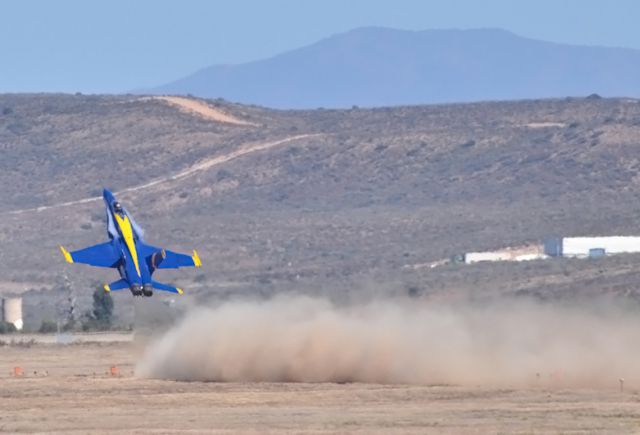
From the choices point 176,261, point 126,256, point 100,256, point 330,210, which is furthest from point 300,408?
point 330,210

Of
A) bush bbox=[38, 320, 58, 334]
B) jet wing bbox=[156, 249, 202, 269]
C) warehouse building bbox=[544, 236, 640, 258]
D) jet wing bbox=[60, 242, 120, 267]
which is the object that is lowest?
bush bbox=[38, 320, 58, 334]

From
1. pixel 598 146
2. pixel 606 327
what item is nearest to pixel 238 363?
pixel 606 327

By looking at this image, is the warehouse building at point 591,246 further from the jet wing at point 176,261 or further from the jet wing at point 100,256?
the jet wing at point 100,256

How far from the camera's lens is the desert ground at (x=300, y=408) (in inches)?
1839

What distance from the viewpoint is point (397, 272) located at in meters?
127

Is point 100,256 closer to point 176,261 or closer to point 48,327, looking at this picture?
point 176,261

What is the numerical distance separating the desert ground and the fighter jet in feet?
10.5

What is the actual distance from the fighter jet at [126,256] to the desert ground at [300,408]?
3206 millimetres

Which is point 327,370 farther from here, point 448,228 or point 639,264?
point 448,228

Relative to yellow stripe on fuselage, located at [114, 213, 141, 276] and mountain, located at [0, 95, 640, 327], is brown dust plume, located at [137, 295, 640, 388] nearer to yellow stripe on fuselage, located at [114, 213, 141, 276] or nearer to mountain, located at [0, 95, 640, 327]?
yellow stripe on fuselage, located at [114, 213, 141, 276]

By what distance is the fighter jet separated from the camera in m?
64.3

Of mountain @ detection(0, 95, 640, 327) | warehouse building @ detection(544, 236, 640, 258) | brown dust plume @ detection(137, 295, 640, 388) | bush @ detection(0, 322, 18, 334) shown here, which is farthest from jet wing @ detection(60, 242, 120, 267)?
warehouse building @ detection(544, 236, 640, 258)

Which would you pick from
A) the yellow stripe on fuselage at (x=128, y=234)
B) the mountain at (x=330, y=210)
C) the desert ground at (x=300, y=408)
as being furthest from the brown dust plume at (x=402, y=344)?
the mountain at (x=330, y=210)

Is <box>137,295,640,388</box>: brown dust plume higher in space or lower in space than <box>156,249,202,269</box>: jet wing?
lower
